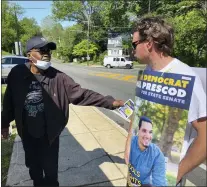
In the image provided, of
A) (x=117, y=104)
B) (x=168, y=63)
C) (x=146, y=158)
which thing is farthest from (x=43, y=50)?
(x=146, y=158)

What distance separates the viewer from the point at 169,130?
126 centimetres

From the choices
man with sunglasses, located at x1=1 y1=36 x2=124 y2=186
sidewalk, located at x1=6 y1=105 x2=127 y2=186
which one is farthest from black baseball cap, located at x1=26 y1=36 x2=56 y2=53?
sidewalk, located at x1=6 y1=105 x2=127 y2=186

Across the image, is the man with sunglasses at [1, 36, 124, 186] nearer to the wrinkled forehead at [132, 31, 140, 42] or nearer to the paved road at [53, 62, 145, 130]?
the wrinkled forehead at [132, 31, 140, 42]

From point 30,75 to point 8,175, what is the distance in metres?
1.77

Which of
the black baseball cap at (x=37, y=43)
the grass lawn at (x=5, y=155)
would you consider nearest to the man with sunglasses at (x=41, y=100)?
the black baseball cap at (x=37, y=43)

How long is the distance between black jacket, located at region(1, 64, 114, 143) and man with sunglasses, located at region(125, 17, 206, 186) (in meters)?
1.31

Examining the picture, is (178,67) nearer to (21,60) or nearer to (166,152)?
(166,152)

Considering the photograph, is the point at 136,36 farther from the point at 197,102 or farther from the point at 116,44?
the point at 116,44

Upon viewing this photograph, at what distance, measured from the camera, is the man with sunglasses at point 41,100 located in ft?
8.75

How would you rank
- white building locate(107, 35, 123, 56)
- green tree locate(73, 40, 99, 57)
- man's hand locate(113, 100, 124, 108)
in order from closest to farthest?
man's hand locate(113, 100, 124, 108) < white building locate(107, 35, 123, 56) < green tree locate(73, 40, 99, 57)

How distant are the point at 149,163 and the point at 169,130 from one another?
0.87ft

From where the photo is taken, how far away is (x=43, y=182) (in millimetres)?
3113

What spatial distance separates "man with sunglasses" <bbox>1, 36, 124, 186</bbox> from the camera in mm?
2668

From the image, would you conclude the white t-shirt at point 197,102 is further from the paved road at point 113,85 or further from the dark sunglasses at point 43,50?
the paved road at point 113,85
